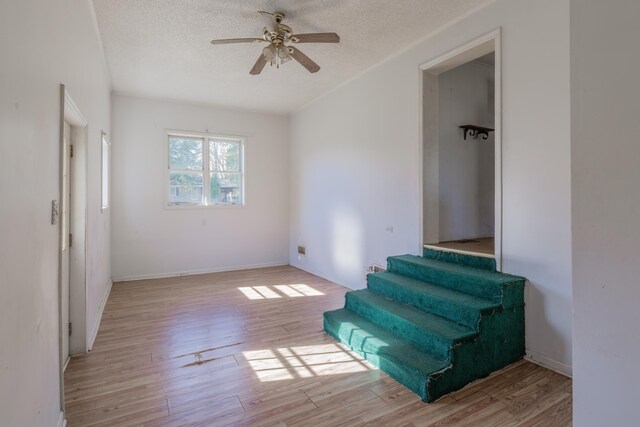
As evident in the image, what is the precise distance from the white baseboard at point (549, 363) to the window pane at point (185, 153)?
220 inches

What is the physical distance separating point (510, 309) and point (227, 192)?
515 cm

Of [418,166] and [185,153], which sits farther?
[185,153]

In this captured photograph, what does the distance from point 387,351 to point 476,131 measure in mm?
3345

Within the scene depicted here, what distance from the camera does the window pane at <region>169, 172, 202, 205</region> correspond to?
594 cm

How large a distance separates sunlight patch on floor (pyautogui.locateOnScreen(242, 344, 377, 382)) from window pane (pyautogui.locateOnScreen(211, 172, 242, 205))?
3.94m

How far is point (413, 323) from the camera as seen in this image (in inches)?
106

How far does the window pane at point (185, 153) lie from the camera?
19.4 feet

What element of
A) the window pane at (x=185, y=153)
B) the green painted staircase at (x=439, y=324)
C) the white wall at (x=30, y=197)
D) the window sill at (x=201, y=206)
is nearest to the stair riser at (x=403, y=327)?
the green painted staircase at (x=439, y=324)

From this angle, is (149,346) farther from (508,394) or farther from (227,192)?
(227,192)

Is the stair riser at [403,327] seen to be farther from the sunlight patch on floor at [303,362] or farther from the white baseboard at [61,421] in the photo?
the white baseboard at [61,421]

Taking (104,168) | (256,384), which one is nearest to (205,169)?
(104,168)

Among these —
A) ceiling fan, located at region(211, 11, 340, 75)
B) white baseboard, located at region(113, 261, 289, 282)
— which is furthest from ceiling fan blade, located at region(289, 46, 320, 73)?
white baseboard, located at region(113, 261, 289, 282)

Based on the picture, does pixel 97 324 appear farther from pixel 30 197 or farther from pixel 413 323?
pixel 413 323

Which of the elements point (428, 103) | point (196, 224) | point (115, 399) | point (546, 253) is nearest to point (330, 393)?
point (115, 399)
